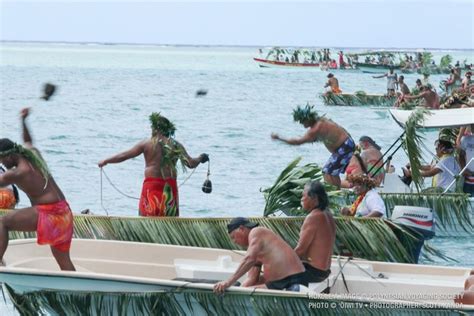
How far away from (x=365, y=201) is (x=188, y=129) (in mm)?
32876

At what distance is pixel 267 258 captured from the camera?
9977mm

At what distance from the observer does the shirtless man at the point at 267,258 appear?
32.3 feet

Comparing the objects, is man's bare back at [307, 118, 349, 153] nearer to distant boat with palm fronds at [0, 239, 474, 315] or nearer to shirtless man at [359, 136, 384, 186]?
shirtless man at [359, 136, 384, 186]

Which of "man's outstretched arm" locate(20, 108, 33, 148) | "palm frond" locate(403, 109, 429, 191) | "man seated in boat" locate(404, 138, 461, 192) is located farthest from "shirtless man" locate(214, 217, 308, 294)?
"man seated in boat" locate(404, 138, 461, 192)

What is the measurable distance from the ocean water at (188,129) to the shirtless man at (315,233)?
13.7 feet

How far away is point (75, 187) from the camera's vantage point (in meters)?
25.9

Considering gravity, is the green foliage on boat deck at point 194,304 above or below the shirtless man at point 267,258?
below

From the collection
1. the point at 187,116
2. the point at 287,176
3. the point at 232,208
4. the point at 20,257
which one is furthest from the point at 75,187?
the point at 187,116

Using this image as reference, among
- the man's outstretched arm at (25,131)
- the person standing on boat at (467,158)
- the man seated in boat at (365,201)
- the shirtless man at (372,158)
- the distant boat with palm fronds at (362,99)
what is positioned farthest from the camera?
the distant boat with palm fronds at (362,99)

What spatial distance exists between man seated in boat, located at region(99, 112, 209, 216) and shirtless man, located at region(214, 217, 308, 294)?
3.58m

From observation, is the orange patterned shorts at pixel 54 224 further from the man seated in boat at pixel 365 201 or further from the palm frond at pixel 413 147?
the palm frond at pixel 413 147

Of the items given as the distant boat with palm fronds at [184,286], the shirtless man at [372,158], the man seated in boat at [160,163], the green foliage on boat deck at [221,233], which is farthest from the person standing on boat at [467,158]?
the distant boat with palm fronds at [184,286]

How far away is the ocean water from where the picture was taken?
2417cm

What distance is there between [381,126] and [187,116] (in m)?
12.2
